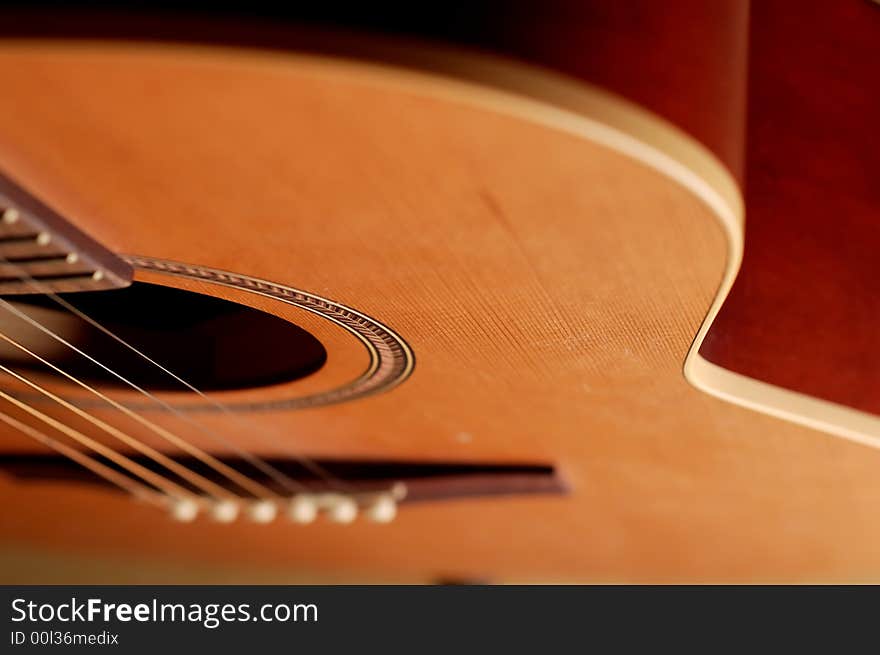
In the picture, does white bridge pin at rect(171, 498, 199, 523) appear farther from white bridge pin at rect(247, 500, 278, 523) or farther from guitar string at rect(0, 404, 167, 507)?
white bridge pin at rect(247, 500, 278, 523)

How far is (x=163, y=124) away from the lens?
0.89m

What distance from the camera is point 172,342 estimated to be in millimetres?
1986

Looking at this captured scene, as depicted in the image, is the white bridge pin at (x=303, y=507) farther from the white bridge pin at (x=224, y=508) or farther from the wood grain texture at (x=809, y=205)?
the wood grain texture at (x=809, y=205)

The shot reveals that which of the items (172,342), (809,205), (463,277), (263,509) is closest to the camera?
(463,277)

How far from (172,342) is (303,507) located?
1.82 ft

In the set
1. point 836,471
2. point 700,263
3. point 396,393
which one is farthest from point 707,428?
point 700,263

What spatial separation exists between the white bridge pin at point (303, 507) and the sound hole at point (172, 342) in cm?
46

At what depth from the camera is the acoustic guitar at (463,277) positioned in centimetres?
85

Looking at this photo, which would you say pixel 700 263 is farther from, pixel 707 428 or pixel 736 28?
pixel 707 428

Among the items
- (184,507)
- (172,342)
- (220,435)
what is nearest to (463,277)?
(172,342)

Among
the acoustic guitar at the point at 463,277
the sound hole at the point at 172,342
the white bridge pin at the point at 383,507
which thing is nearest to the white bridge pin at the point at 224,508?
the acoustic guitar at the point at 463,277

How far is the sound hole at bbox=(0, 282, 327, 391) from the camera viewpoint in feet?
6.17

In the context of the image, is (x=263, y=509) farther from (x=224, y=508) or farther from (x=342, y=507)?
(x=342, y=507)

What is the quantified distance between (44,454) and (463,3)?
2.04 meters
